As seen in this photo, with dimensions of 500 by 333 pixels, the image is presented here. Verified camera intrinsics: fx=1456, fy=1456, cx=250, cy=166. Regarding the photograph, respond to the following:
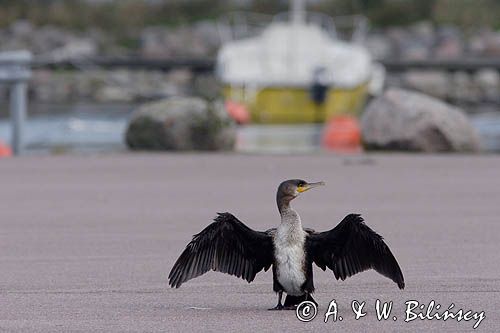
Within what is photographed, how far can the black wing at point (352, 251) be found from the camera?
8.55 m

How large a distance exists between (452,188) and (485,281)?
5992 millimetres

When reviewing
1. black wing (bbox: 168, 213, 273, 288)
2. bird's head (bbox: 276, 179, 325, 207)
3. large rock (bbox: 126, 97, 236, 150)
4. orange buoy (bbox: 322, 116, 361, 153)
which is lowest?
orange buoy (bbox: 322, 116, 361, 153)

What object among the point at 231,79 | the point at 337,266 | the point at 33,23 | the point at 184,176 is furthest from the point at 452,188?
the point at 33,23

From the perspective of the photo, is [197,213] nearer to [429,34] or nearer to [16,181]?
[16,181]

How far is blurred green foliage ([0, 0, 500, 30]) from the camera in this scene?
72188 millimetres

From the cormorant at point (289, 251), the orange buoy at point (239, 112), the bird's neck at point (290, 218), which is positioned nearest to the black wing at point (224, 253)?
the cormorant at point (289, 251)

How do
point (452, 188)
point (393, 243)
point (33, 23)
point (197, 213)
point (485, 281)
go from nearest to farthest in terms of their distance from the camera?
1. point (485, 281)
2. point (393, 243)
3. point (197, 213)
4. point (452, 188)
5. point (33, 23)

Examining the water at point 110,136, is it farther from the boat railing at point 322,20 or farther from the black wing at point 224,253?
the black wing at point 224,253

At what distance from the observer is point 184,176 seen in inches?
680

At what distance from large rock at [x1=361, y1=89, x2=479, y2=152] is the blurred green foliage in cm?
4666

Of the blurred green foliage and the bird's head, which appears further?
the blurred green foliage

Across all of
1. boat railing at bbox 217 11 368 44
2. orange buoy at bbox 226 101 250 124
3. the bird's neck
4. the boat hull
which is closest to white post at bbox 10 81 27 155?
orange buoy at bbox 226 101 250 124

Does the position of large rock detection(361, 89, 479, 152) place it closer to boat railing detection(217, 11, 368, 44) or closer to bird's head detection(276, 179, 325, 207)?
bird's head detection(276, 179, 325, 207)

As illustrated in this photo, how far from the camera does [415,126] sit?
70.5 feet
